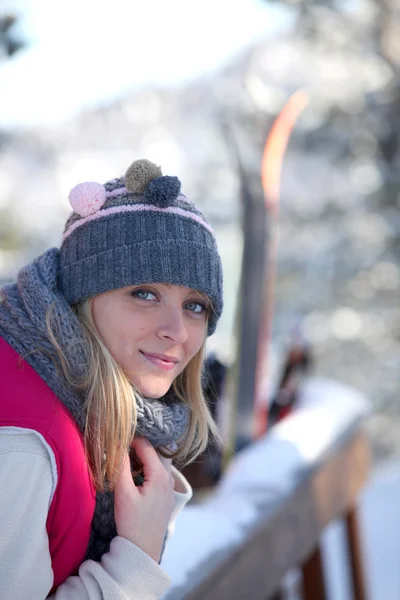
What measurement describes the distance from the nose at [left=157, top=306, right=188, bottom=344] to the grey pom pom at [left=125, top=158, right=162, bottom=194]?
0.17m

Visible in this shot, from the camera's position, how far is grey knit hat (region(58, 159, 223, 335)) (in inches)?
36.8

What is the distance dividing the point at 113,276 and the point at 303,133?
5860 mm

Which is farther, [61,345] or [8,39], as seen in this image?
[8,39]

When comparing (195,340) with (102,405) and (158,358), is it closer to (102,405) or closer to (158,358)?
(158,358)

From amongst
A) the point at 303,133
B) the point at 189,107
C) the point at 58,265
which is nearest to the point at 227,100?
the point at 189,107

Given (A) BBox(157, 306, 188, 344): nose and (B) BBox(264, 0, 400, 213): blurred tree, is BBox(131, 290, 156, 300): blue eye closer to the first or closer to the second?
(A) BBox(157, 306, 188, 344): nose

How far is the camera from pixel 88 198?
954 mm

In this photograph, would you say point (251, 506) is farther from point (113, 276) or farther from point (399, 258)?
point (399, 258)

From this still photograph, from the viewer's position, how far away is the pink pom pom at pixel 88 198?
955mm

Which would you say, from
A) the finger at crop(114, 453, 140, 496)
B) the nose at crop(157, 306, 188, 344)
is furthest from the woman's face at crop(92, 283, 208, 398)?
the finger at crop(114, 453, 140, 496)

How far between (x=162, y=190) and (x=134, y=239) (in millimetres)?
76

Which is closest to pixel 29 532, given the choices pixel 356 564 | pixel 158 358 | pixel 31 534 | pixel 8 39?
pixel 31 534

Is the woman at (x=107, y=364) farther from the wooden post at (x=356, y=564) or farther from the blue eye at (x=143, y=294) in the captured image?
the wooden post at (x=356, y=564)

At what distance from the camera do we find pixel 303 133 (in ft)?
21.3
